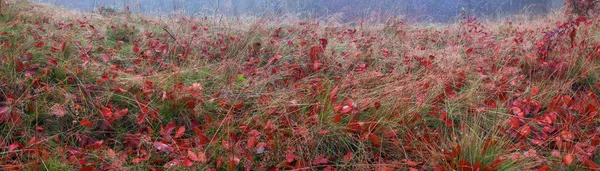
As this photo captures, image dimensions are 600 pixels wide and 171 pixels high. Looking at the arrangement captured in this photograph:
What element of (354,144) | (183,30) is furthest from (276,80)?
(183,30)

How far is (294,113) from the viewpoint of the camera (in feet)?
6.34

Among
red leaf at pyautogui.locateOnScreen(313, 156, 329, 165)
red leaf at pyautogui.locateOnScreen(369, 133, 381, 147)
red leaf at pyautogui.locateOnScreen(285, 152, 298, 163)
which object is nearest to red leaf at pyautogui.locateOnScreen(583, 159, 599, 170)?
red leaf at pyautogui.locateOnScreen(369, 133, 381, 147)

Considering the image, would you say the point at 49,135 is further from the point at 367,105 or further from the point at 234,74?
the point at 367,105

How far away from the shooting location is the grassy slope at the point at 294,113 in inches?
61.4

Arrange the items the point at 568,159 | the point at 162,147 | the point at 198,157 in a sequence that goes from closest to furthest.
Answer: the point at 568,159, the point at 198,157, the point at 162,147

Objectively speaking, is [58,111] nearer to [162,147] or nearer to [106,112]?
[106,112]

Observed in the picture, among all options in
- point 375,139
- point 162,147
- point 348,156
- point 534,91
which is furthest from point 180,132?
point 534,91

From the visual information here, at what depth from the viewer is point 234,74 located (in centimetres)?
263

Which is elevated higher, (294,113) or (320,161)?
(294,113)

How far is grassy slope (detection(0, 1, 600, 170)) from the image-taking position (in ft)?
5.11

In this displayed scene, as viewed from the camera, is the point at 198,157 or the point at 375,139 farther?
the point at 375,139

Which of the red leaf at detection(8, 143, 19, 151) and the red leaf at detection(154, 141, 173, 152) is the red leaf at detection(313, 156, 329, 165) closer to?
the red leaf at detection(154, 141, 173, 152)

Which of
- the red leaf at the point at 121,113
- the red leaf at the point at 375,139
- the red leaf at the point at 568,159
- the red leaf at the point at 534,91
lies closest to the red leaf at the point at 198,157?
the red leaf at the point at 121,113

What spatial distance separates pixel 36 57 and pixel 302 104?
1.89 meters
